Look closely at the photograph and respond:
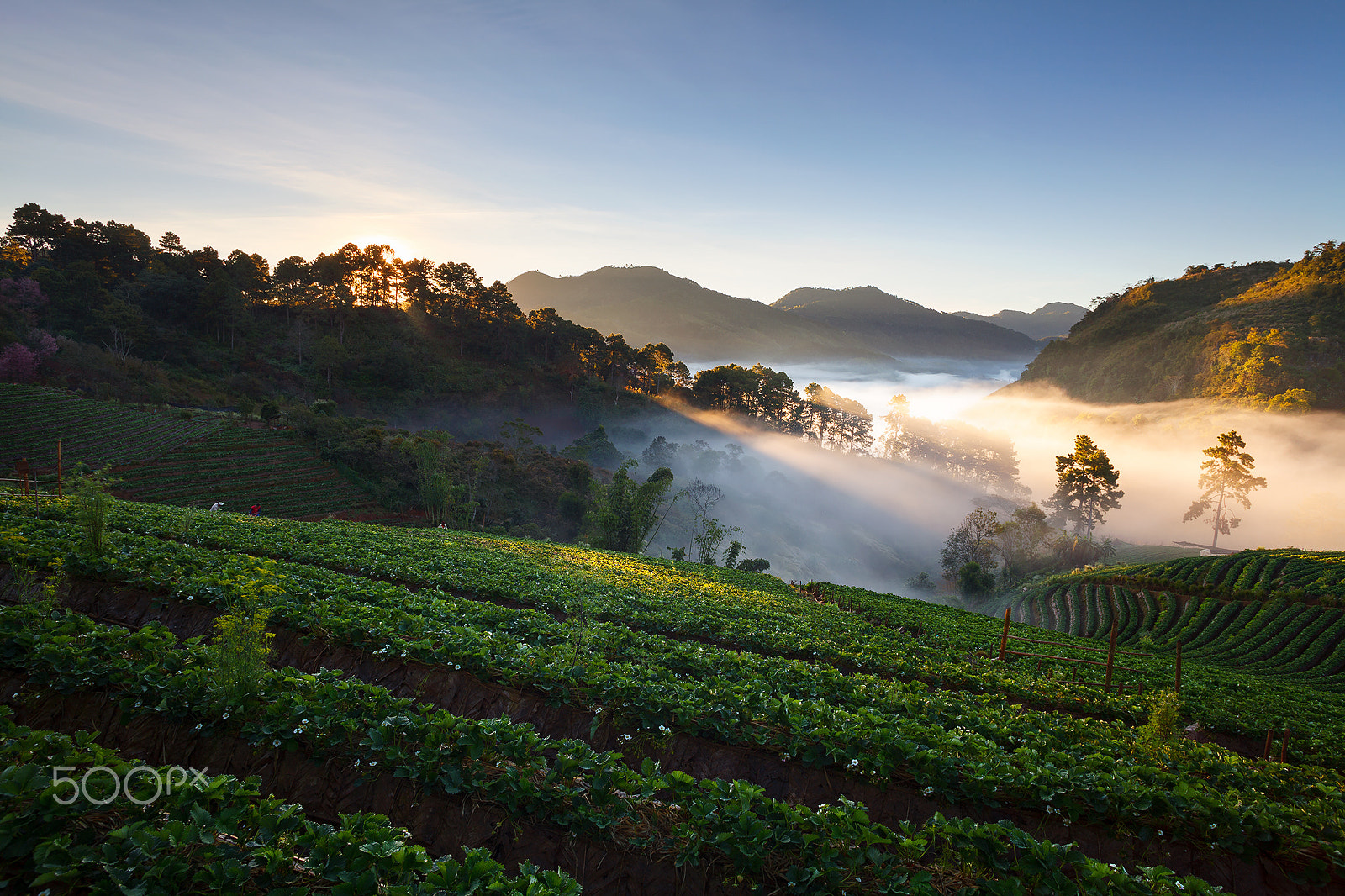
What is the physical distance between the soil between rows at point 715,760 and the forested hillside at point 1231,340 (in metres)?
165

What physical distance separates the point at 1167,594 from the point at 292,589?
57030 millimetres

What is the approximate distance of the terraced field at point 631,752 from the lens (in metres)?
5.61

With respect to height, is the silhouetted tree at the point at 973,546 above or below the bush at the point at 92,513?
below

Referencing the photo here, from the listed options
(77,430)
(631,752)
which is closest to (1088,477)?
(631,752)

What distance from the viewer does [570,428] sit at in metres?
115

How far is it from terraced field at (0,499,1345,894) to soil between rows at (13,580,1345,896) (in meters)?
0.03

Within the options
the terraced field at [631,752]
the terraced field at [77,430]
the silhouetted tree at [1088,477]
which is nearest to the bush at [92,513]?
the terraced field at [631,752]

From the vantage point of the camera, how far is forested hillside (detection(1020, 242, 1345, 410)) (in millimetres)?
128250

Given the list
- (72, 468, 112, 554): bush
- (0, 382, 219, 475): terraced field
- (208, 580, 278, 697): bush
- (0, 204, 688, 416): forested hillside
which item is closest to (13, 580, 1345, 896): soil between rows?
(72, 468, 112, 554): bush

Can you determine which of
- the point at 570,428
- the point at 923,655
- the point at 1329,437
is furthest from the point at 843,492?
the point at 923,655

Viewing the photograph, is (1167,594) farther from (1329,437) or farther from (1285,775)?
(1329,437)

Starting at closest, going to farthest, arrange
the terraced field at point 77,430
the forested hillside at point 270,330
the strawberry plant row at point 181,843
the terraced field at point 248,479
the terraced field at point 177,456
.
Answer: the strawberry plant row at point 181,843
the terraced field at point 77,430
the terraced field at point 177,456
the terraced field at point 248,479
the forested hillside at point 270,330

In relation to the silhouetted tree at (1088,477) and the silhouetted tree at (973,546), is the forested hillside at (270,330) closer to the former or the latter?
the silhouetted tree at (973,546)

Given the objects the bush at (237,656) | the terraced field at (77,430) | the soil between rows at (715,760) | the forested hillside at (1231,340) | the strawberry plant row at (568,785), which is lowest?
the terraced field at (77,430)
